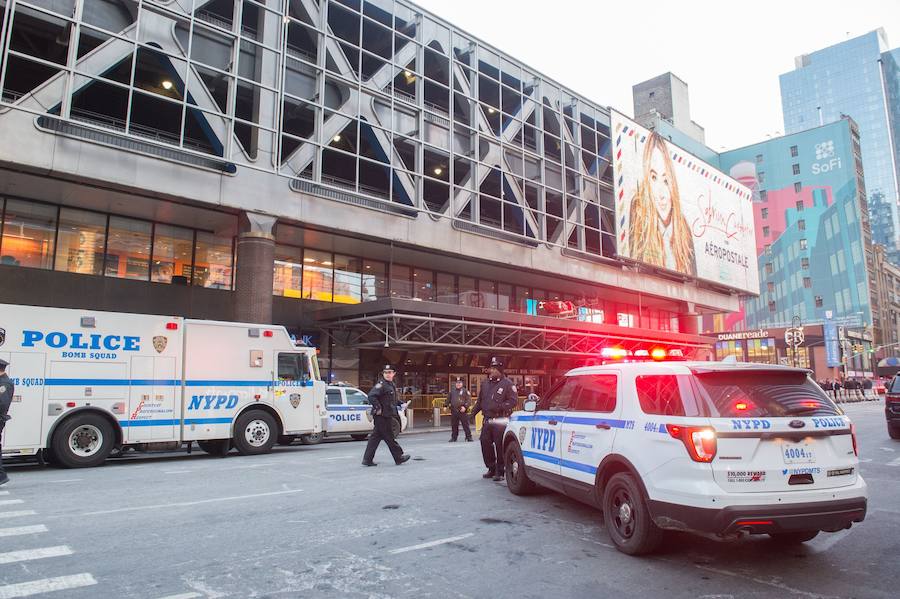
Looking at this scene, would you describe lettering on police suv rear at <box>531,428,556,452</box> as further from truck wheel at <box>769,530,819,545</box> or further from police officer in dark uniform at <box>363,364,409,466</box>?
police officer in dark uniform at <box>363,364,409,466</box>

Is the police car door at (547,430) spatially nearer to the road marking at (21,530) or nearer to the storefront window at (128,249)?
the road marking at (21,530)

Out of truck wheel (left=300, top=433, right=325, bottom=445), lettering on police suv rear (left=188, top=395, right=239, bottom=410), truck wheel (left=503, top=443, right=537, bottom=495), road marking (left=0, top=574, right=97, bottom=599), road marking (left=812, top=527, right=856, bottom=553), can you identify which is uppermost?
lettering on police suv rear (left=188, top=395, right=239, bottom=410)

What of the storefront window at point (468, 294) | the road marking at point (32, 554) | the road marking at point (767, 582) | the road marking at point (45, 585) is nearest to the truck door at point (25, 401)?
the road marking at point (32, 554)

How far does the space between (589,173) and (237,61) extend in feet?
76.8

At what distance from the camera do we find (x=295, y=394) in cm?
1446

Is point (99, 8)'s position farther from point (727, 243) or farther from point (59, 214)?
point (727, 243)

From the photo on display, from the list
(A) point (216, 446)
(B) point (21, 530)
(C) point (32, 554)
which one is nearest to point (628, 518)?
(C) point (32, 554)

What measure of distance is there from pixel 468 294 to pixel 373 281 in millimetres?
4771

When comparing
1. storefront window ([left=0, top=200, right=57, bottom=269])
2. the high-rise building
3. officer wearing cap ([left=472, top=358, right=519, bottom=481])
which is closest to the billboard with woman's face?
officer wearing cap ([left=472, top=358, right=519, bottom=481])

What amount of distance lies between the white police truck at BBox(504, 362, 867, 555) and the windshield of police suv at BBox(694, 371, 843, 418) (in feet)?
0.03

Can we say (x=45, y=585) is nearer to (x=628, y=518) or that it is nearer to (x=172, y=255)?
(x=628, y=518)

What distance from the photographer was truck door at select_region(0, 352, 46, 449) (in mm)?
10773

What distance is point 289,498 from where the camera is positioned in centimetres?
801

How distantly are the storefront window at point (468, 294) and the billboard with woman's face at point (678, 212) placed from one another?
10.1 m
